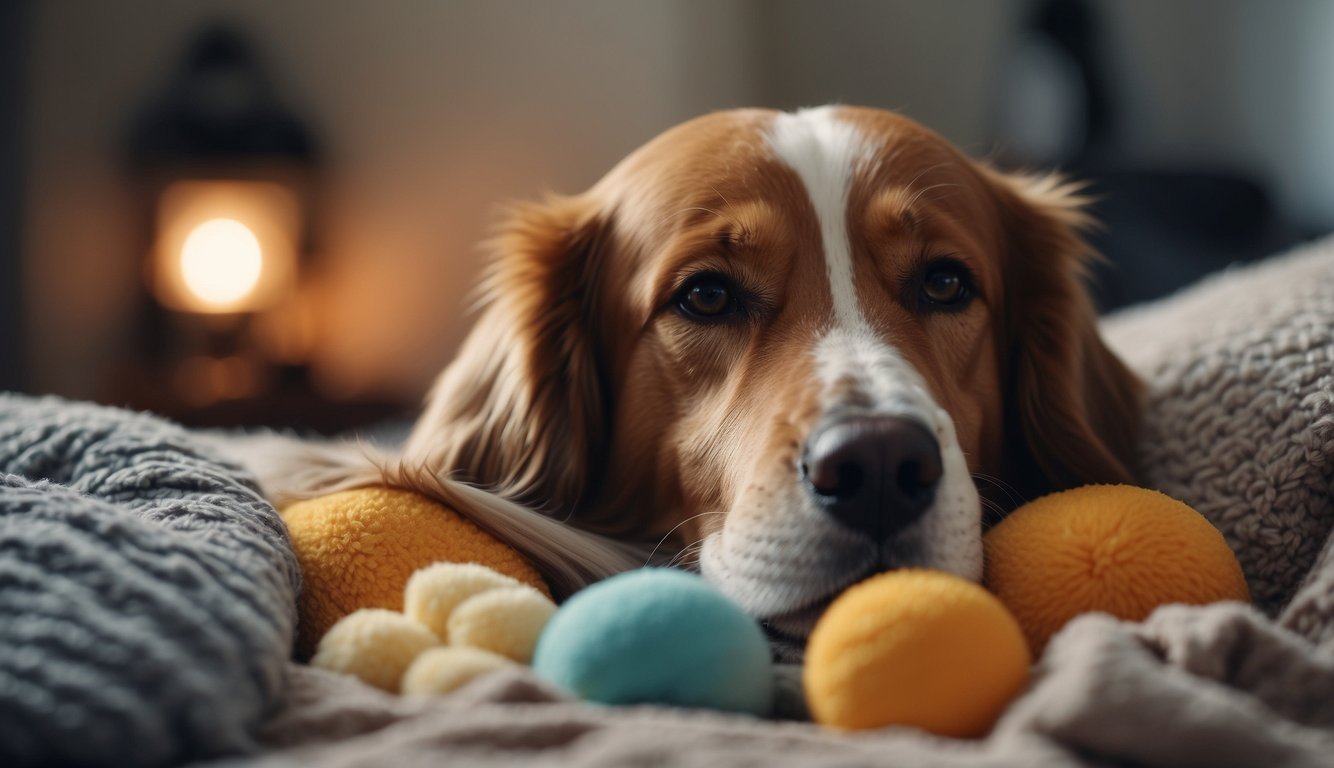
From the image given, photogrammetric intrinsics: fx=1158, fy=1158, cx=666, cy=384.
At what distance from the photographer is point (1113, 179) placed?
401 cm

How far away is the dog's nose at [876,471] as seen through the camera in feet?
3.67

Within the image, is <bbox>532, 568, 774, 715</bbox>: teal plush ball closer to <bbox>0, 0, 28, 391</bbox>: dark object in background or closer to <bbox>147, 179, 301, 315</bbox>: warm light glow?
<bbox>147, 179, 301, 315</bbox>: warm light glow

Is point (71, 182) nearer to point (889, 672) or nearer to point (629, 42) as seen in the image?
point (629, 42)

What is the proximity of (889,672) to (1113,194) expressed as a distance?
3.46 m

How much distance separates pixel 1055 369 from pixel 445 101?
418cm

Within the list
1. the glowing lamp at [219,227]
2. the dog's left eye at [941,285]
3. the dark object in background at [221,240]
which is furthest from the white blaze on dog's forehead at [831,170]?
the glowing lamp at [219,227]

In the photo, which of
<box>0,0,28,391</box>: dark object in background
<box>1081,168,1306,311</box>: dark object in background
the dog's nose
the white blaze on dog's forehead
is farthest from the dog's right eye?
<box>0,0,28,391</box>: dark object in background

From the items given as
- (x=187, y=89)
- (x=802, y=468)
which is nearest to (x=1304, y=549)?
(x=802, y=468)

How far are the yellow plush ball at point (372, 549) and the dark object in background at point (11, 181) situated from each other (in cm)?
393

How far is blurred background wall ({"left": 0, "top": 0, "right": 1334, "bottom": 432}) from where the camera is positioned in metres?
4.55

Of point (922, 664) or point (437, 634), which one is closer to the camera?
point (922, 664)

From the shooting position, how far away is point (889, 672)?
85cm

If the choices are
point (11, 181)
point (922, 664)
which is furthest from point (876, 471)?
point (11, 181)

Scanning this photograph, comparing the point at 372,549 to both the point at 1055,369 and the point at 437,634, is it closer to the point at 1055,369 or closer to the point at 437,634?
the point at 437,634
